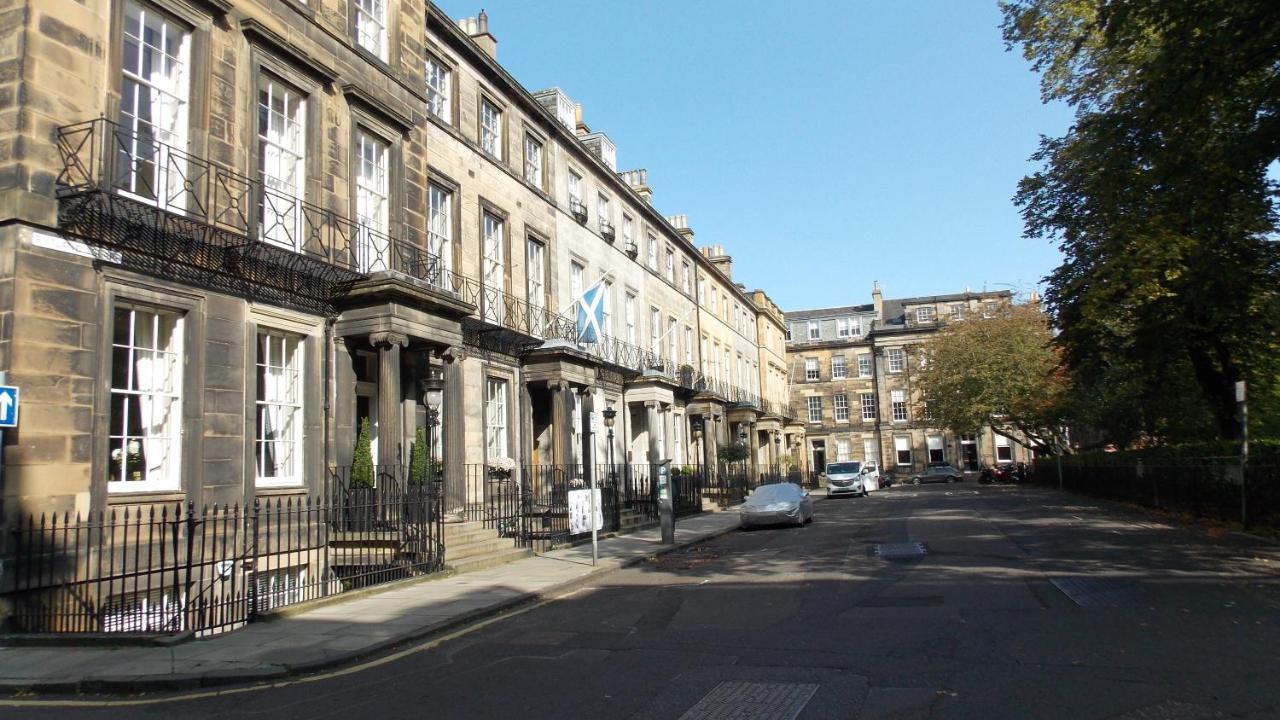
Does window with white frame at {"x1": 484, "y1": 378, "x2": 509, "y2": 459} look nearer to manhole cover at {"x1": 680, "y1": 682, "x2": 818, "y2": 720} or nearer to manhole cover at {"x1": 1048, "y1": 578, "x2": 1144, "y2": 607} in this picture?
manhole cover at {"x1": 1048, "y1": 578, "x2": 1144, "y2": 607}

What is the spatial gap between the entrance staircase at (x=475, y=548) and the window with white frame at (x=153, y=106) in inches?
273

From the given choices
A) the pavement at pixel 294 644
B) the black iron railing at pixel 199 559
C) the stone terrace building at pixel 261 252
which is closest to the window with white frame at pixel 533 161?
the stone terrace building at pixel 261 252

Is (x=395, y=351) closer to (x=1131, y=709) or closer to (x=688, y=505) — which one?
(x=1131, y=709)

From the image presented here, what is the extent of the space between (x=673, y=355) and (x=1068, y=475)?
1985 centimetres

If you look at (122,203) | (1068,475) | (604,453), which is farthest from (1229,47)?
(1068,475)

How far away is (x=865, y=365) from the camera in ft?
254

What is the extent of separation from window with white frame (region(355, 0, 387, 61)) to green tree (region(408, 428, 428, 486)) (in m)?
7.35

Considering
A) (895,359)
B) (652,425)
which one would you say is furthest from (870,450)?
(652,425)

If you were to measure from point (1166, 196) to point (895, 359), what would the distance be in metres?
62.7

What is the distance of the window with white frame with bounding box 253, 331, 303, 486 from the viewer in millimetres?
12953

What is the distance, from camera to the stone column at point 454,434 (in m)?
16.7

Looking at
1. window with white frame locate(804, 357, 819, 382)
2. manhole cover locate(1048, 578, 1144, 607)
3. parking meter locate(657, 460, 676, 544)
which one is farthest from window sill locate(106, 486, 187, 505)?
window with white frame locate(804, 357, 819, 382)

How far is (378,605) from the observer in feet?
36.2

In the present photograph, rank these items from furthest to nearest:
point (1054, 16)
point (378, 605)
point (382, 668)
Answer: point (1054, 16) → point (378, 605) → point (382, 668)
